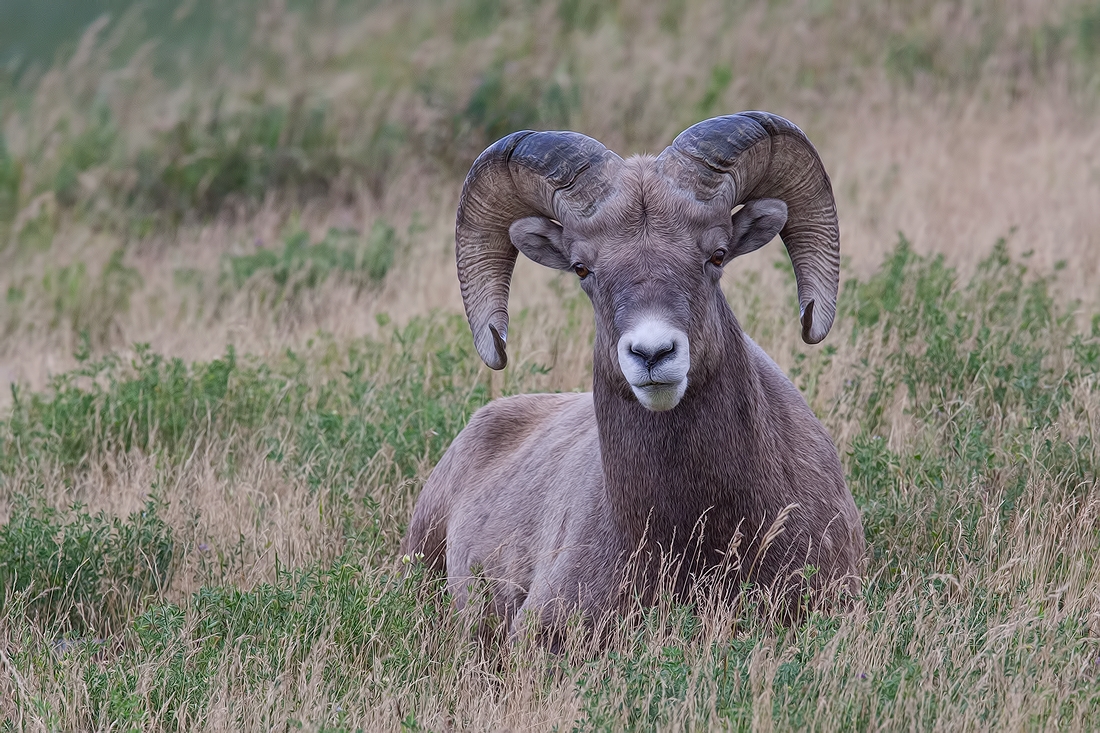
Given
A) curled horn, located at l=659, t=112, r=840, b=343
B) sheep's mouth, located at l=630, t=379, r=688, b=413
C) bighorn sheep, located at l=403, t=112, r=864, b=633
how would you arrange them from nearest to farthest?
sheep's mouth, located at l=630, t=379, r=688, b=413 < bighorn sheep, located at l=403, t=112, r=864, b=633 < curled horn, located at l=659, t=112, r=840, b=343

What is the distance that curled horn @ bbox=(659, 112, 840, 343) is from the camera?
5.11 meters

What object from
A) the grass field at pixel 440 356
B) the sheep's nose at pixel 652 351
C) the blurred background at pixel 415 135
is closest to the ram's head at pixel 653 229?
the sheep's nose at pixel 652 351

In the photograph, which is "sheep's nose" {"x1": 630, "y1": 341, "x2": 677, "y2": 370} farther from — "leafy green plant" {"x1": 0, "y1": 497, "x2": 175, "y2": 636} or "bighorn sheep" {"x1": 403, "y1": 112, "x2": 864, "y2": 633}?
"leafy green plant" {"x1": 0, "y1": 497, "x2": 175, "y2": 636}

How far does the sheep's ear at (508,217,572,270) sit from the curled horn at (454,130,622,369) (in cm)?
6

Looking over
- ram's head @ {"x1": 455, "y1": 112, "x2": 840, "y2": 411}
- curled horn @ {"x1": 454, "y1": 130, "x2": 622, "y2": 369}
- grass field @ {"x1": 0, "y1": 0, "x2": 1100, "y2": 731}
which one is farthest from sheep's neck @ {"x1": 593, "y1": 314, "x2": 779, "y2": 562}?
curled horn @ {"x1": 454, "y1": 130, "x2": 622, "y2": 369}

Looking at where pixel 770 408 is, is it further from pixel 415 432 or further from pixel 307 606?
pixel 415 432

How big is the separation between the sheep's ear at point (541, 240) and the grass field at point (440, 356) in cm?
148

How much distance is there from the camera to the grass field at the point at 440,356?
15.6ft

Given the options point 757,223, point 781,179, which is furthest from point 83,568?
point 781,179

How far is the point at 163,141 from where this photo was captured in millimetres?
14062

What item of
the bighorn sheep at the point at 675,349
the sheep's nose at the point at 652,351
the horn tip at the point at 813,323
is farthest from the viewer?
the horn tip at the point at 813,323

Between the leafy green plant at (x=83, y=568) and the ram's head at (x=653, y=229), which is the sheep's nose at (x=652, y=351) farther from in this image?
the leafy green plant at (x=83, y=568)

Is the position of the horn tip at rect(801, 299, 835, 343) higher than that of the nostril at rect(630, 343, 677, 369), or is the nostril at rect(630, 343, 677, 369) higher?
the horn tip at rect(801, 299, 835, 343)

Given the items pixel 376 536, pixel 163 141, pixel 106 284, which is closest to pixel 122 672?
pixel 376 536
